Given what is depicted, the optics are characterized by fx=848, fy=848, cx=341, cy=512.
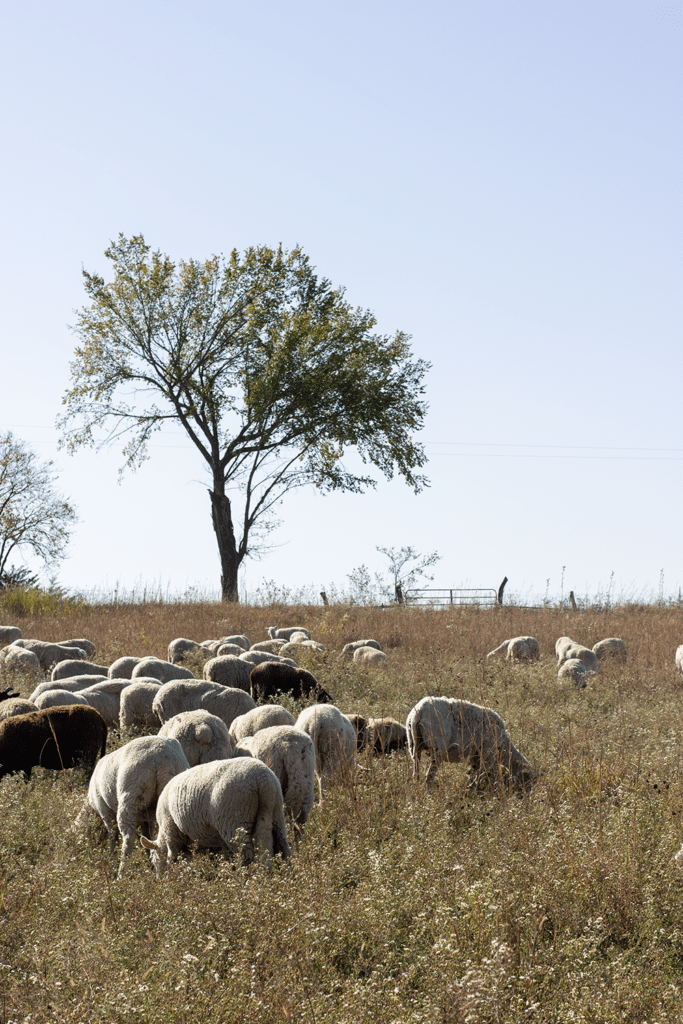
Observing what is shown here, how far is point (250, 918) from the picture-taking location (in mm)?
4371

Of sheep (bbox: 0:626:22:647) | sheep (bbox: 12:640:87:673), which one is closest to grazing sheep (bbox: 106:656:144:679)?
sheep (bbox: 12:640:87:673)

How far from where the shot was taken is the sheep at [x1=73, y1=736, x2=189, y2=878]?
6082 mm

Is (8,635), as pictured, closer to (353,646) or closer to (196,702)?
(353,646)

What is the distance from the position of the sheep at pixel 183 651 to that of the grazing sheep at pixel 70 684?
3260 mm

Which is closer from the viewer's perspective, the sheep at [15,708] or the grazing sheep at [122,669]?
the sheep at [15,708]

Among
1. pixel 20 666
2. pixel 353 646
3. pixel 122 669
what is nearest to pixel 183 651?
pixel 20 666

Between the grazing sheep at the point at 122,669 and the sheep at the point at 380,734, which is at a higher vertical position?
the grazing sheep at the point at 122,669

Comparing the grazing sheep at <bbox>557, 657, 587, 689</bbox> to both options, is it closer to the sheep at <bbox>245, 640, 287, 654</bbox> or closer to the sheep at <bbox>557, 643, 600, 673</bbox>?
the sheep at <bbox>557, 643, 600, 673</bbox>

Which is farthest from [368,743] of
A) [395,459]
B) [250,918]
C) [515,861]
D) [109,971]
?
[395,459]

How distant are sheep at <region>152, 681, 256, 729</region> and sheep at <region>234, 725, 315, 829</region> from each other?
7.07 ft

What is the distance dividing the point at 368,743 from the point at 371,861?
2630 mm

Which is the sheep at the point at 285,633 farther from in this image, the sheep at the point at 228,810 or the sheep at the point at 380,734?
the sheep at the point at 228,810

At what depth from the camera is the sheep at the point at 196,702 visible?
333 inches

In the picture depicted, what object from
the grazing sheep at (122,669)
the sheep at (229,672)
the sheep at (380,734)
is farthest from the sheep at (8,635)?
the sheep at (380,734)
